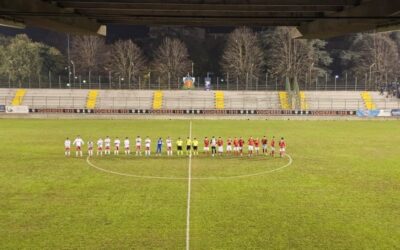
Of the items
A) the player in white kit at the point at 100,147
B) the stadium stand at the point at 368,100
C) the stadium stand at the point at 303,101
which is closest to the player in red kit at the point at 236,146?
the player in white kit at the point at 100,147

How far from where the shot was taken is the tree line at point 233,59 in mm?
90188

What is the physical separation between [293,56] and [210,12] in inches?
3023

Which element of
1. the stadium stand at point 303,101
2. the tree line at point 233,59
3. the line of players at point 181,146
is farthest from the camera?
the tree line at point 233,59

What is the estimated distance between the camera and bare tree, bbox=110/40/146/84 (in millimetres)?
90812

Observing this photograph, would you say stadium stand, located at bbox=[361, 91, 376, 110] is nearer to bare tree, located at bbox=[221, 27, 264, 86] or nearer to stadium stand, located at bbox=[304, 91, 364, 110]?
stadium stand, located at bbox=[304, 91, 364, 110]

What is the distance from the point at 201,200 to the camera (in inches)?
803

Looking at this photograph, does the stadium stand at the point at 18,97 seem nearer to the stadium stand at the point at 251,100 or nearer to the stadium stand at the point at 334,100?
the stadium stand at the point at 251,100

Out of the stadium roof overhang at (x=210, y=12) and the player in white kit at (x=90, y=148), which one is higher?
the stadium roof overhang at (x=210, y=12)

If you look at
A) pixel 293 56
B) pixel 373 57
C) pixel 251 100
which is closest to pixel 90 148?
pixel 251 100

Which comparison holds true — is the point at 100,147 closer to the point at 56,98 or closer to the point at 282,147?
the point at 282,147

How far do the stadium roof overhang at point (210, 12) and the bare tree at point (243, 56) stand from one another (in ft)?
221

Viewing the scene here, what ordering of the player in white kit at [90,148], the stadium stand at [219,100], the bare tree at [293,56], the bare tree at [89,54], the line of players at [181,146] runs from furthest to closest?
1. the bare tree at [89,54]
2. the bare tree at [293,56]
3. the stadium stand at [219,100]
4. the line of players at [181,146]
5. the player in white kit at [90,148]

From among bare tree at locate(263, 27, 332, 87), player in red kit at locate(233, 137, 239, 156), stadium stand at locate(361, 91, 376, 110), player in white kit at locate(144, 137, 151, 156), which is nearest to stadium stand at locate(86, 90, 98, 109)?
bare tree at locate(263, 27, 332, 87)

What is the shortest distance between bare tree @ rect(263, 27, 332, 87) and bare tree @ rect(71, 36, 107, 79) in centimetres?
3877
